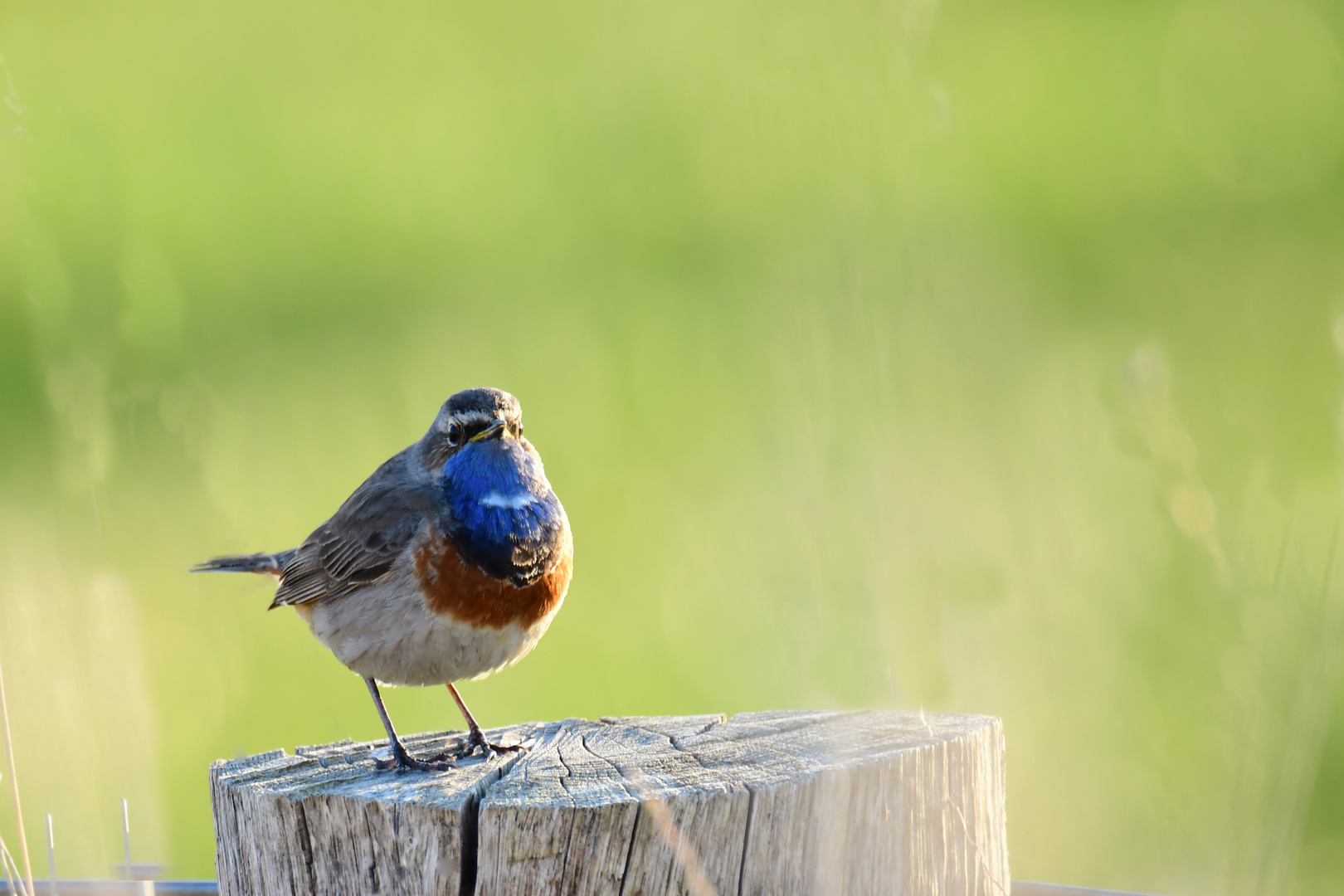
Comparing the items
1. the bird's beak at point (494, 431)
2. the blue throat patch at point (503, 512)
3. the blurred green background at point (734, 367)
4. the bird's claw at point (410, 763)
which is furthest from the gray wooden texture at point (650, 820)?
the bird's beak at point (494, 431)

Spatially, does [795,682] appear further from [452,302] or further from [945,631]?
[452,302]

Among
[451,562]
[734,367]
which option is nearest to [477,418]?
[451,562]

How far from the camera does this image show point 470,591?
3594mm

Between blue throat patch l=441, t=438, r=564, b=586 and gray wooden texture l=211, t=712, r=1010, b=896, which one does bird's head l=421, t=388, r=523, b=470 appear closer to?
blue throat patch l=441, t=438, r=564, b=586

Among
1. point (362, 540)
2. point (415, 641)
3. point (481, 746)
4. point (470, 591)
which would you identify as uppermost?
point (362, 540)

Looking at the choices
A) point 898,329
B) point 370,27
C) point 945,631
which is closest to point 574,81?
point 370,27

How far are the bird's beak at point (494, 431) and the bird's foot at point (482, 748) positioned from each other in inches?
32.4

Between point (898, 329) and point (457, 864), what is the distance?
3108 millimetres

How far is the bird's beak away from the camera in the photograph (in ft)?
12.3

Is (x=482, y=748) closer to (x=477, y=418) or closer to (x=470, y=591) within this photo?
(x=470, y=591)

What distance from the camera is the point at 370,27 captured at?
1032cm

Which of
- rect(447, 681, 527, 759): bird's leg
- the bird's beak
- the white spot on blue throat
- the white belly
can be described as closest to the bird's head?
the bird's beak

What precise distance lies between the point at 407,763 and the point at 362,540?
2.80 feet

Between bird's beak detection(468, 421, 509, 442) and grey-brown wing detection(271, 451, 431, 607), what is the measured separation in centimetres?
24
